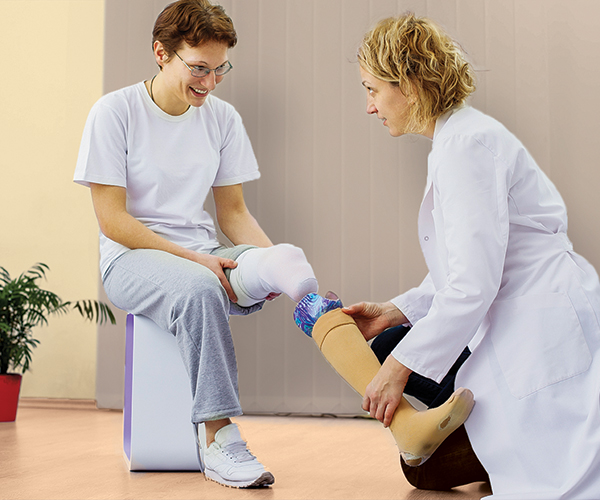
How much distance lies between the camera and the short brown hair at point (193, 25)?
1.47 m

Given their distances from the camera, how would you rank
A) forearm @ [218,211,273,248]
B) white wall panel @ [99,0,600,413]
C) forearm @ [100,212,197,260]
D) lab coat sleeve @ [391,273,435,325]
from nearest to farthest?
1. lab coat sleeve @ [391,273,435,325]
2. forearm @ [100,212,197,260]
3. forearm @ [218,211,273,248]
4. white wall panel @ [99,0,600,413]

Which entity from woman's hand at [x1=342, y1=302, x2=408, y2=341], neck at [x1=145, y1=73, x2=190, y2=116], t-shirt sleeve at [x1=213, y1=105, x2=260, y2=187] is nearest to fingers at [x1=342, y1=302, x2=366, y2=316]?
woman's hand at [x1=342, y1=302, x2=408, y2=341]

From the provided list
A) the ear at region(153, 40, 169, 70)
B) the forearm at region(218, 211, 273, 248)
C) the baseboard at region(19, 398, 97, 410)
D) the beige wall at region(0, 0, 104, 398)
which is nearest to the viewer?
the ear at region(153, 40, 169, 70)

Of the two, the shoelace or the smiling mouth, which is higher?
the smiling mouth

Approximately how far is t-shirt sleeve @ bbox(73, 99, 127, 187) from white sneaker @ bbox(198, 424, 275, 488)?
633mm

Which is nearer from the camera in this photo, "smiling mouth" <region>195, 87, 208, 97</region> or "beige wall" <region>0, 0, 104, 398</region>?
"smiling mouth" <region>195, 87, 208, 97</region>

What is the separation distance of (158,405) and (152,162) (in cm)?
58

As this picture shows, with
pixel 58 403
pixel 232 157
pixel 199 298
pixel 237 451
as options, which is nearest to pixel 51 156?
pixel 58 403

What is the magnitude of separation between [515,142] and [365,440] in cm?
119

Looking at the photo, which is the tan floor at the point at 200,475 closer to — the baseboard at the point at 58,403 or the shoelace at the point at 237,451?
the shoelace at the point at 237,451

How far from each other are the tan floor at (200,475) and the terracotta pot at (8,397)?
0.05 meters

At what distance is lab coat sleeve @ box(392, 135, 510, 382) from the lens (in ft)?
3.00

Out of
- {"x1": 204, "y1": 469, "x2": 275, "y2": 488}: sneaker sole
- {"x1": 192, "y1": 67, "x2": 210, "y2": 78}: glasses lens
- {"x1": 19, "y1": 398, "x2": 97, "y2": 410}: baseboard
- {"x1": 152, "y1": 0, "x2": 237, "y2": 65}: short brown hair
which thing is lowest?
{"x1": 19, "y1": 398, "x2": 97, "y2": 410}: baseboard

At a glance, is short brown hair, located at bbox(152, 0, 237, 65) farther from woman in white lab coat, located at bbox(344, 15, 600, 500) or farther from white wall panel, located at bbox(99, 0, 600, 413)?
white wall panel, located at bbox(99, 0, 600, 413)
